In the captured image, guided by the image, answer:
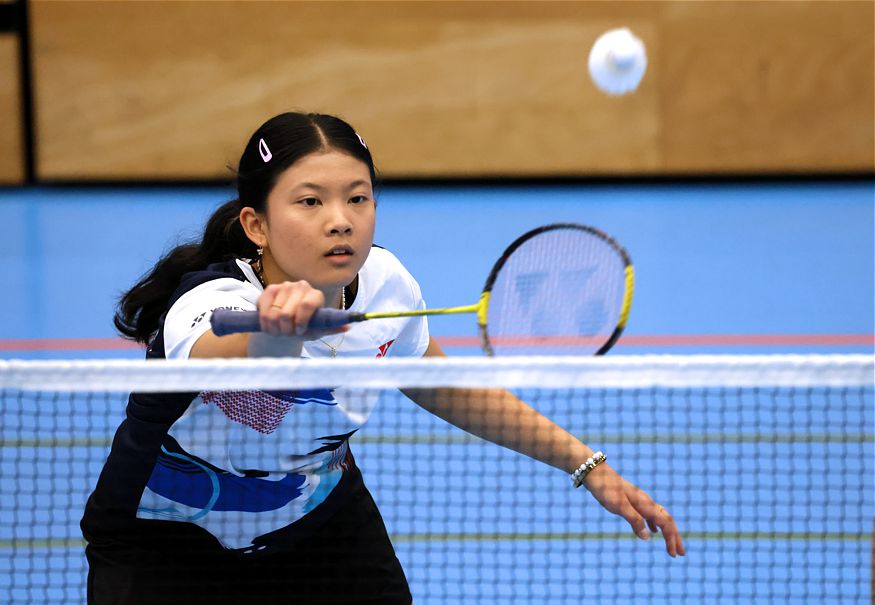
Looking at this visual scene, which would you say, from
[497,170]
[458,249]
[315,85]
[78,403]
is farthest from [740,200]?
[78,403]

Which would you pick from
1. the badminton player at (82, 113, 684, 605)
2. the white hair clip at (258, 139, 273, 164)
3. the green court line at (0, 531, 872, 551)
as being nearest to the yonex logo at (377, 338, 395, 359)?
the badminton player at (82, 113, 684, 605)

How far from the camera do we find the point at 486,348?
210 centimetres

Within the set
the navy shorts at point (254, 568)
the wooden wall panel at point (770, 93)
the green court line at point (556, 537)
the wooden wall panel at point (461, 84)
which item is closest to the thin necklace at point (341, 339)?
Answer: the navy shorts at point (254, 568)

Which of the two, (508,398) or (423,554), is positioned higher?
(508,398)

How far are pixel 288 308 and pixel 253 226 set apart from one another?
49 cm

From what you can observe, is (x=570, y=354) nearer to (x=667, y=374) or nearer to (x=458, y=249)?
(x=667, y=374)

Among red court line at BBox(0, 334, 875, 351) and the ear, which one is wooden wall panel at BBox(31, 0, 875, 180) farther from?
the ear

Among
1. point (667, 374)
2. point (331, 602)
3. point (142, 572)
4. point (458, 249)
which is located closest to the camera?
point (667, 374)

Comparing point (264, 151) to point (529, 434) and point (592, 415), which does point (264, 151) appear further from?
point (592, 415)

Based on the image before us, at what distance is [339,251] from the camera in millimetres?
1930

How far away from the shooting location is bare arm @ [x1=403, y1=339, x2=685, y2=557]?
2150 millimetres

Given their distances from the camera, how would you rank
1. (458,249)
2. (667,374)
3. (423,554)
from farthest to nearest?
(458,249)
(423,554)
(667,374)

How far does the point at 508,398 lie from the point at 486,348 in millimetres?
217

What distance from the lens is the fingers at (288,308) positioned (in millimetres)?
1637
